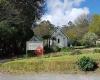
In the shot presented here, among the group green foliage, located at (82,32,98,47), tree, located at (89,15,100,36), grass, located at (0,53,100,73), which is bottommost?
grass, located at (0,53,100,73)

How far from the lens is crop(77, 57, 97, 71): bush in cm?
3328

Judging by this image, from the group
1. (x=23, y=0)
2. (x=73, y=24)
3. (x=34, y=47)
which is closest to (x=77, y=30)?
(x=73, y=24)

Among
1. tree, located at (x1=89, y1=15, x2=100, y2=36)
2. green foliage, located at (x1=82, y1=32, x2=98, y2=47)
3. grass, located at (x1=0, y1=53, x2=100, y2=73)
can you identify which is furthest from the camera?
tree, located at (x1=89, y1=15, x2=100, y2=36)

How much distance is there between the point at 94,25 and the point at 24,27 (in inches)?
2174

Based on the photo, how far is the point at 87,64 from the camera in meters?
33.5

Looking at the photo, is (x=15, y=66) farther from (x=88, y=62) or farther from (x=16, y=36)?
(x=16, y=36)

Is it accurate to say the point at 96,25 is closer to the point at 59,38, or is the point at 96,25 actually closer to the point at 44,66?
the point at 59,38

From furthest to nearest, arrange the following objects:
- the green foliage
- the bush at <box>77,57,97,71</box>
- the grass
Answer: the green foliage, the grass, the bush at <box>77,57,97,71</box>

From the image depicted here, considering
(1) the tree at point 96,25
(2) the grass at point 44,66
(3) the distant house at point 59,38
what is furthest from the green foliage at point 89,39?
(2) the grass at point 44,66

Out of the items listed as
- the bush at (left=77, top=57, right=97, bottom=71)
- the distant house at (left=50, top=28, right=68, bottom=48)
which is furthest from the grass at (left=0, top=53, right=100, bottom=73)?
the distant house at (left=50, top=28, right=68, bottom=48)

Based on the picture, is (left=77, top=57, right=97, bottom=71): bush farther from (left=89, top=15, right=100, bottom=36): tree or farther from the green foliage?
(left=89, top=15, right=100, bottom=36): tree

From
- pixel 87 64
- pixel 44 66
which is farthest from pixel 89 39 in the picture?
pixel 87 64

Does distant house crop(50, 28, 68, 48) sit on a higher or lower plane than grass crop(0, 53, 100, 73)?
higher

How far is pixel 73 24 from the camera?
14812cm
